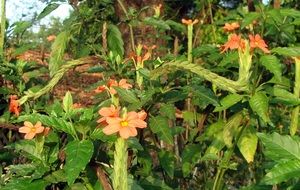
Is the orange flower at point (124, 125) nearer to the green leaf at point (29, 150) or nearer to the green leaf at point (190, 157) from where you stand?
the green leaf at point (29, 150)

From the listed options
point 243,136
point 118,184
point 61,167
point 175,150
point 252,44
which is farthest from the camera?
point 175,150

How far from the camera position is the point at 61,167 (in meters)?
1.56

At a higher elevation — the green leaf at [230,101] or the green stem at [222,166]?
the green leaf at [230,101]

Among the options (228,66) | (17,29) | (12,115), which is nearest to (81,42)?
(17,29)

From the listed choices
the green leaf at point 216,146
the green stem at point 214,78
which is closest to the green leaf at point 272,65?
the green leaf at point 216,146

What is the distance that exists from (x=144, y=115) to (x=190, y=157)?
1047 millimetres

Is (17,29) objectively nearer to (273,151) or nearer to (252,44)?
(252,44)

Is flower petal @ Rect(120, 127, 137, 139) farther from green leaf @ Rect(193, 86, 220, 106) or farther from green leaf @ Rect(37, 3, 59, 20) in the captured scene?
green leaf @ Rect(37, 3, 59, 20)

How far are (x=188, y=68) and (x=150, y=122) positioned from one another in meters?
0.55

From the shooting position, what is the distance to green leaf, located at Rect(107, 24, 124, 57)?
2500 mm

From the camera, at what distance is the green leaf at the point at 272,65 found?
2.02m

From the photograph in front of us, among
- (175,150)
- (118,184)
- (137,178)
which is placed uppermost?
(118,184)

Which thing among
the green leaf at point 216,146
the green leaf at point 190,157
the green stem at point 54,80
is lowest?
the green leaf at point 190,157

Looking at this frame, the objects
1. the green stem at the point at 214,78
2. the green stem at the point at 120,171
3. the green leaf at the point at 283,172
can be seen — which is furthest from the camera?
the green leaf at the point at 283,172
